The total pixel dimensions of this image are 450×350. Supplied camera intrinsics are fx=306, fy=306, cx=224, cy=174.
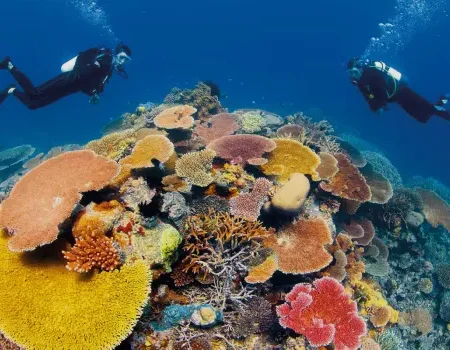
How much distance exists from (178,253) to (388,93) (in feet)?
27.2

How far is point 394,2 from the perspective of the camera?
72.9 metres

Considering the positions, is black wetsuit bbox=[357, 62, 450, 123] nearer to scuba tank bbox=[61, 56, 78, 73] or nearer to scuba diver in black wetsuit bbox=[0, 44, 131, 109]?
scuba diver in black wetsuit bbox=[0, 44, 131, 109]

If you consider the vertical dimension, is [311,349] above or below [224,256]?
below

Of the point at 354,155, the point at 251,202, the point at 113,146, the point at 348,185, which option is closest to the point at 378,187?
the point at 354,155

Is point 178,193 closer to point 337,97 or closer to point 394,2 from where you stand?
point 394,2

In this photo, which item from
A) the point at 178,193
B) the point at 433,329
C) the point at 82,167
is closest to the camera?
the point at 82,167

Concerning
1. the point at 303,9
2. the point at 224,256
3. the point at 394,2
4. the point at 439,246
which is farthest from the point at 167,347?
the point at 303,9

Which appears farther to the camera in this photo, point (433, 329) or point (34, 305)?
point (433, 329)

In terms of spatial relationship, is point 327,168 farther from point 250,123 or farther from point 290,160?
point 250,123

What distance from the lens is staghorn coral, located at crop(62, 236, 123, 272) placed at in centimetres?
339

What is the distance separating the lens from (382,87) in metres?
8.92

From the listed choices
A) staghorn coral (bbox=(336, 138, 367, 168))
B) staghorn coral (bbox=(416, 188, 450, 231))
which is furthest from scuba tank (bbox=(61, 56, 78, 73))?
staghorn coral (bbox=(416, 188, 450, 231))

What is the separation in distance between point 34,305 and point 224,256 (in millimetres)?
2370

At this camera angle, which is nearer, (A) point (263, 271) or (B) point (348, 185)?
(A) point (263, 271)
